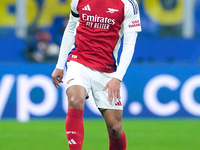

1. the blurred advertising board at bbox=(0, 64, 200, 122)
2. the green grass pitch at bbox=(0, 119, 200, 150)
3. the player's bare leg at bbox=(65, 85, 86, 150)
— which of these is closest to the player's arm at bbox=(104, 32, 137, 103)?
the player's bare leg at bbox=(65, 85, 86, 150)

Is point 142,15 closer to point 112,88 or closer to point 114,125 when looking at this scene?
point 114,125

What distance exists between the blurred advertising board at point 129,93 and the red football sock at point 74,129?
221 inches

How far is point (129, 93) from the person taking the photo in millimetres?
11961

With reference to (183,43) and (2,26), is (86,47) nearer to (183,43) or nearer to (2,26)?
(183,43)

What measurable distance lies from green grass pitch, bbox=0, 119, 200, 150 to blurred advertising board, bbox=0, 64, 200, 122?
8.4 inches

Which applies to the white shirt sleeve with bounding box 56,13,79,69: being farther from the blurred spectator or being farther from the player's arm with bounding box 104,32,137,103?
the blurred spectator

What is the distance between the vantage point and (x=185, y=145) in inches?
336

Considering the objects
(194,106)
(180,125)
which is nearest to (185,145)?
(180,125)

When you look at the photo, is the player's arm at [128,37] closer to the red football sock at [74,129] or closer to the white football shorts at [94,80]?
the white football shorts at [94,80]

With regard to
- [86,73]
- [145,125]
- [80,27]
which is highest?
[80,27]

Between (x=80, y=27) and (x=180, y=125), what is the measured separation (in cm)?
513

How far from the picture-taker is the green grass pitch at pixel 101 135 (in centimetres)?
844

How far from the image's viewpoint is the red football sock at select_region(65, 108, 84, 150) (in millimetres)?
5887

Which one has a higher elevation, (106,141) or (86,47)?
(86,47)
